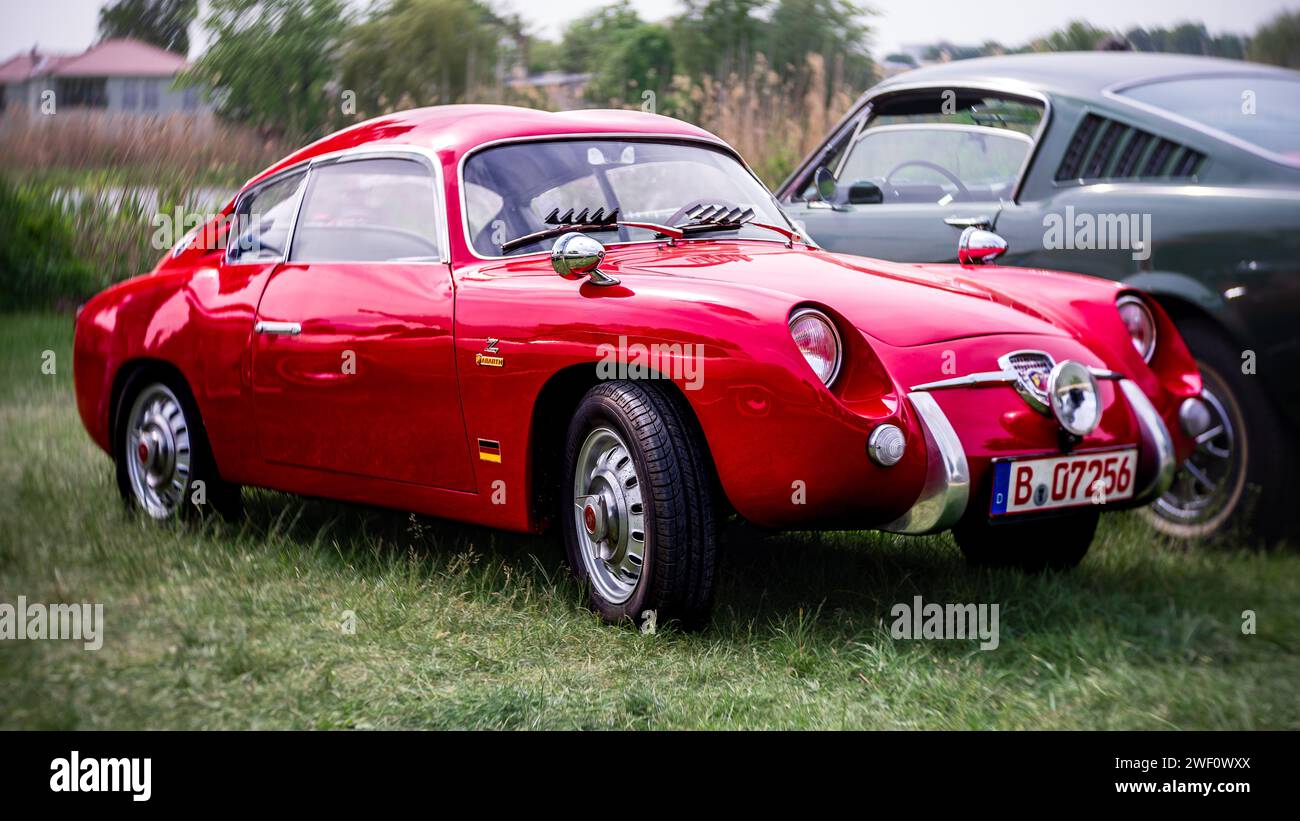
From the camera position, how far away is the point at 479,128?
4.65 m

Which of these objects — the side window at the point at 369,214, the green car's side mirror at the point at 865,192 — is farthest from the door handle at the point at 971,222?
the side window at the point at 369,214

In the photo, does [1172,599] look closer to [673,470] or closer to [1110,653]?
[1110,653]

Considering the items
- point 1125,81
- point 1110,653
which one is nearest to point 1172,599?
point 1110,653

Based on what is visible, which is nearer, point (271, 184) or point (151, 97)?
point (271, 184)

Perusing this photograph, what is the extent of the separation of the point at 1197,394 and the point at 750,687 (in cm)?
177

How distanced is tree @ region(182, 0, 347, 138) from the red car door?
6968mm

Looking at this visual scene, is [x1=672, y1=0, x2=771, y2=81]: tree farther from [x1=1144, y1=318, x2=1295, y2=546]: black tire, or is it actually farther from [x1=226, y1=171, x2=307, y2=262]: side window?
[x1=1144, y1=318, x2=1295, y2=546]: black tire

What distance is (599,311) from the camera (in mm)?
3859

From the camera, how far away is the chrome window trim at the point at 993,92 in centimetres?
550

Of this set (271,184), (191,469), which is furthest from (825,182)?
(191,469)

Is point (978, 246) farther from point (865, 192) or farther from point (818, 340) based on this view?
point (818, 340)

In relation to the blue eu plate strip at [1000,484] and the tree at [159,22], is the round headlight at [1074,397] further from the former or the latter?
the tree at [159,22]

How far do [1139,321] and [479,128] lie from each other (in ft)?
7.35

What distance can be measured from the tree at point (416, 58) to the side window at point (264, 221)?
22.6 ft
